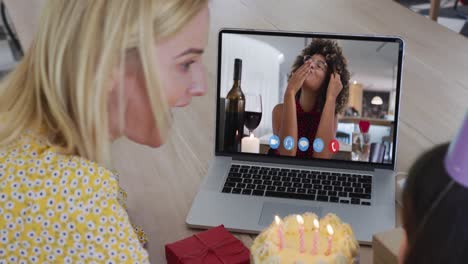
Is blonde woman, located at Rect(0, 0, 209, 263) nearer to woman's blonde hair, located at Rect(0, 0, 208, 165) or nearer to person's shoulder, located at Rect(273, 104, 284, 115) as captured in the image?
woman's blonde hair, located at Rect(0, 0, 208, 165)

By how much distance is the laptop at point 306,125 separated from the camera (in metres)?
0.92

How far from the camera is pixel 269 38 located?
98cm

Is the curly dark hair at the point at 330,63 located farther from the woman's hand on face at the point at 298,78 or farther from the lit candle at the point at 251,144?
the lit candle at the point at 251,144

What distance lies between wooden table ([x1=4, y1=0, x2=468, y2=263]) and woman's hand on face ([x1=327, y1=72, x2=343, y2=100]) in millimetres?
171

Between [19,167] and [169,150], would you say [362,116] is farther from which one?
[19,167]

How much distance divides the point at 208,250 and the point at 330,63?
408 millimetres

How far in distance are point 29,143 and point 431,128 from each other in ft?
2.53

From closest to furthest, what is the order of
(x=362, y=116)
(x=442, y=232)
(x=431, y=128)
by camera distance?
1. (x=442, y=232)
2. (x=362, y=116)
3. (x=431, y=128)

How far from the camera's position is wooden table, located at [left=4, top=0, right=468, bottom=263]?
2.95ft

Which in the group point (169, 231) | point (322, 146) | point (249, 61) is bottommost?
point (169, 231)

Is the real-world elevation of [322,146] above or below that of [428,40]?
below

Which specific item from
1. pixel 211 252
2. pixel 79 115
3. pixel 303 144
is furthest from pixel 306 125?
pixel 79 115

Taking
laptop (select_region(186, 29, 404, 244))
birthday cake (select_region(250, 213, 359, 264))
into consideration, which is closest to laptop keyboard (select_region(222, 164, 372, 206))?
laptop (select_region(186, 29, 404, 244))

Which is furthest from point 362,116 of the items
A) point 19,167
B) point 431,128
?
point 19,167
